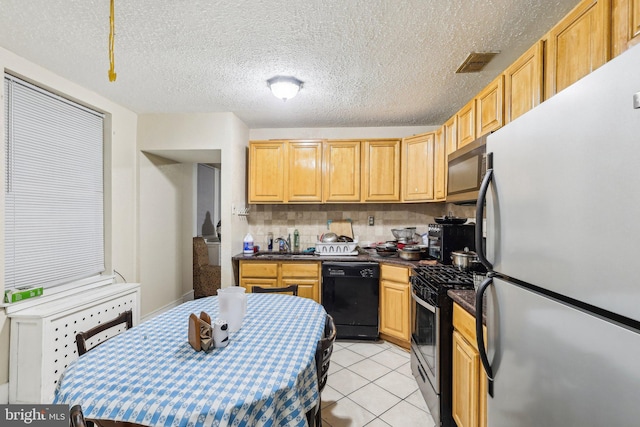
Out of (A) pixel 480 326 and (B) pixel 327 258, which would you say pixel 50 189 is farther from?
(A) pixel 480 326

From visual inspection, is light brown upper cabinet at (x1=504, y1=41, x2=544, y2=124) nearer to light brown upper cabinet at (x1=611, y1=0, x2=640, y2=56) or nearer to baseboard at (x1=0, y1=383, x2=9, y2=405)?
light brown upper cabinet at (x1=611, y1=0, x2=640, y2=56)

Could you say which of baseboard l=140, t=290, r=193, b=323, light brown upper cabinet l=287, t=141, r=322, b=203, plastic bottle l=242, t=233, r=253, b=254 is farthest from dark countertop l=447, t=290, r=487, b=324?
baseboard l=140, t=290, r=193, b=323

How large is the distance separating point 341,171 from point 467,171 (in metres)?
1.53

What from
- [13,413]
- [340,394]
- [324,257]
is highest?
[324,257]

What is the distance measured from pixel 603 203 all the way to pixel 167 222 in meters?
4.18

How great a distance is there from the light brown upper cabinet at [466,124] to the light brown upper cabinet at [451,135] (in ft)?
0.18

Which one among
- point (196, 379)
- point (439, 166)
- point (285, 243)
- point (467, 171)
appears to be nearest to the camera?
point (196, 379)

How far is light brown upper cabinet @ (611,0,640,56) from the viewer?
39.1 inches

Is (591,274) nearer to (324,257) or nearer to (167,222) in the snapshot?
(324,257)

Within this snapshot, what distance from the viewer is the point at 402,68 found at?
2195 millimetres

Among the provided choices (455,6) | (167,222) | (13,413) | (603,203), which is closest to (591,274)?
Result: (603,203)

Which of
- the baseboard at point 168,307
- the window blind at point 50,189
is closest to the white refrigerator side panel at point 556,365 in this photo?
the window blind at point 50,189

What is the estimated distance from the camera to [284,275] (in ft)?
10.3

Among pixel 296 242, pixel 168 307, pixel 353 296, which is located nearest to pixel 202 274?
pixel 168 307
